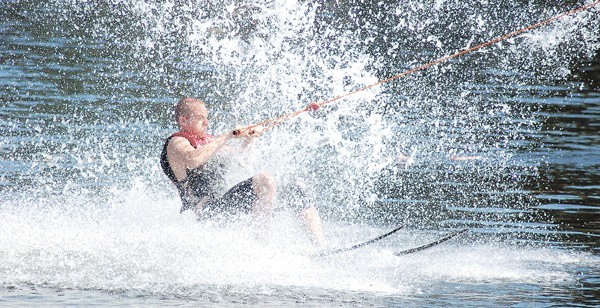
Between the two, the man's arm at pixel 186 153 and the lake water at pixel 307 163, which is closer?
the lake water at pixel 307 163

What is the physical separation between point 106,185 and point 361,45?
590 inches

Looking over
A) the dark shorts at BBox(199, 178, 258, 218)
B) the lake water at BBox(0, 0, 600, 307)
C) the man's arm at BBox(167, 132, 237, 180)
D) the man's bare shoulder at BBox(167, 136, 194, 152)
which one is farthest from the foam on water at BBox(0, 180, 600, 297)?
the man's bare shoulder at BBox(167, 136, 194, 152)

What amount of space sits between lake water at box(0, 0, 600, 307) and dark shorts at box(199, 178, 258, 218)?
4.5 inches

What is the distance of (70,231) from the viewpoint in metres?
9.55

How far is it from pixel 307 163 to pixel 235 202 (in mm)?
3958

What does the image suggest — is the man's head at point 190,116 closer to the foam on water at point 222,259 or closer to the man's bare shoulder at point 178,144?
the man's bare shoulder at point 178,144

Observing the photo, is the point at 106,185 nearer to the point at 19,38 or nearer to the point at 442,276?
the point at 442,276

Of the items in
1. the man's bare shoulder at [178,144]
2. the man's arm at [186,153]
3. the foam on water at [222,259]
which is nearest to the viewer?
the foam on water at [222,259]

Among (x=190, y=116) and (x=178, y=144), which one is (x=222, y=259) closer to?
(x=178, y=144)

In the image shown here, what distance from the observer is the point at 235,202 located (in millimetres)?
9242

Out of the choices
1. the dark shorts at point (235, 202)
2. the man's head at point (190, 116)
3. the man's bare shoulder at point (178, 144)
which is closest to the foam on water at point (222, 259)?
the dark shorts at point (235, 202)

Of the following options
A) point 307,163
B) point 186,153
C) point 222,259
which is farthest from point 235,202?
point 307,163

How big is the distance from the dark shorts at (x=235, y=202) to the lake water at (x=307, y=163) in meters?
0.11

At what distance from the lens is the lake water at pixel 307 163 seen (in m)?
8.23
